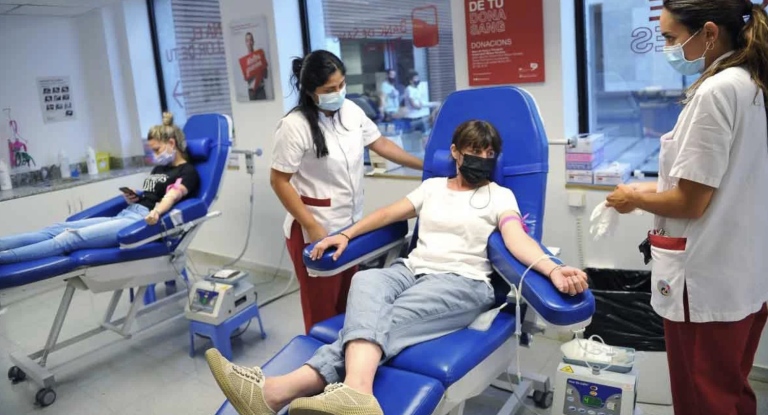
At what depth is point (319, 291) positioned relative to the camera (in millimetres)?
2223

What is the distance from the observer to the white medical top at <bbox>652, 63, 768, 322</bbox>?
4.50ft

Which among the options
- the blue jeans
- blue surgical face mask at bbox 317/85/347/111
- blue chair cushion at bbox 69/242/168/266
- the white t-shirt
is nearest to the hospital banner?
the blue jeans

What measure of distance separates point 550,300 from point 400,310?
0.42m

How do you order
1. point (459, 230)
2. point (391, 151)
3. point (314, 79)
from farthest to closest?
point (391, 151), point (314, 79), point (459, 230)

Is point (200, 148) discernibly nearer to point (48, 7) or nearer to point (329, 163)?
point (329, 163)

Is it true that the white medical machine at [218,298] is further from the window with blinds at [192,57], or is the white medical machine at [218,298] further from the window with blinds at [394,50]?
the window with blinds at [192,57]

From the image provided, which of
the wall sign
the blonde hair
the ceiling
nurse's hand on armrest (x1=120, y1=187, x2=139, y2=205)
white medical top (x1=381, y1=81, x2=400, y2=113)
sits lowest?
nurse's hand on armrest (x1=120, y1=187, x2=139, y2=205)

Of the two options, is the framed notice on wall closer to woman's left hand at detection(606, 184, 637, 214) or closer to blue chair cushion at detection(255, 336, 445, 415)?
woman's left hand at detection(606, 184, 637, 214)

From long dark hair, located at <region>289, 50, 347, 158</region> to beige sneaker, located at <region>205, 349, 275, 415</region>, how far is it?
3.01ft

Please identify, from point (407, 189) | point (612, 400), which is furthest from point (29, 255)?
point (612, 400)

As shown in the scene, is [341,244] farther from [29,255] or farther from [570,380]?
[29,255]

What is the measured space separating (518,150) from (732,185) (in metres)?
0.75

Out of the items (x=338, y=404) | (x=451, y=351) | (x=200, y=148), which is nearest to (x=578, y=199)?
(x=451, y=351)

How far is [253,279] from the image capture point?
3930 millimetres
